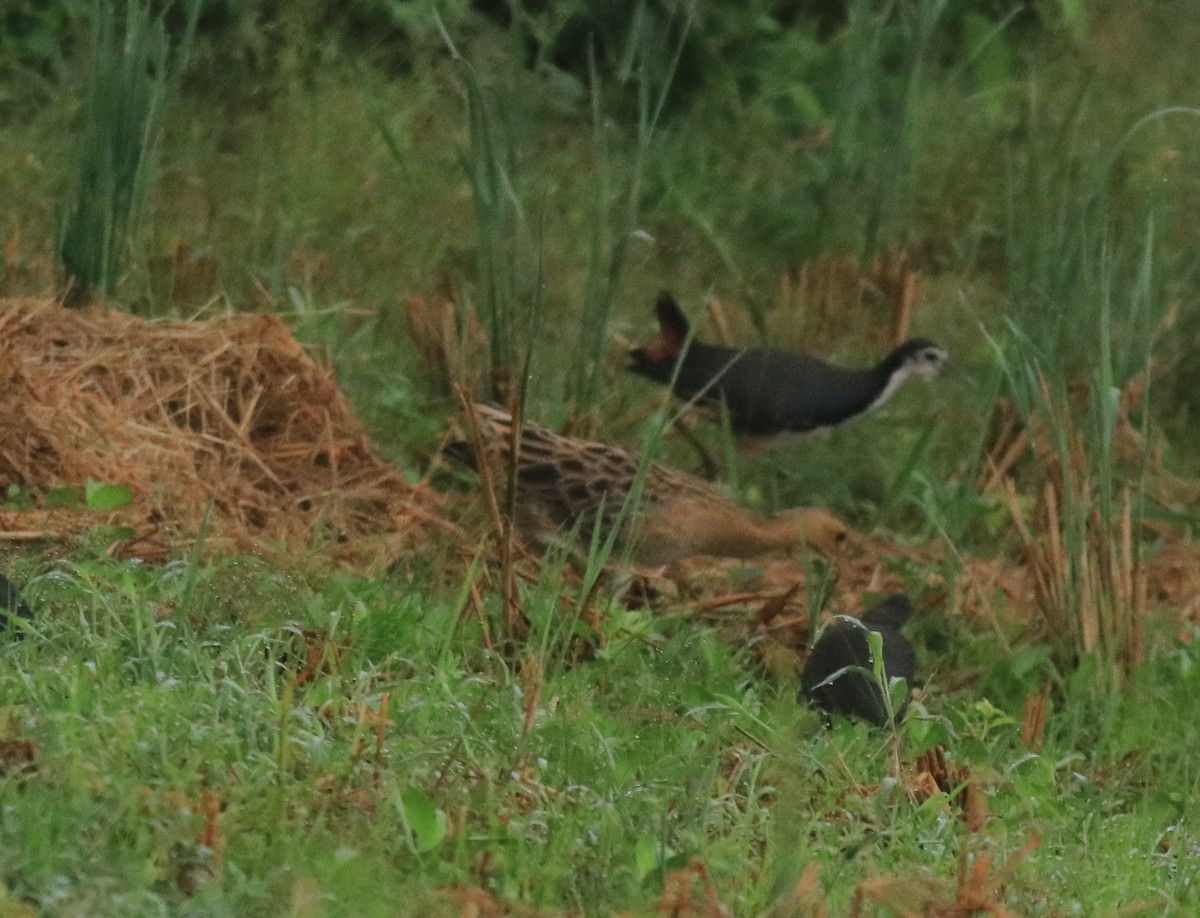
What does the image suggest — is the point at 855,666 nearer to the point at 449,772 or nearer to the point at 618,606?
the point at 618,606

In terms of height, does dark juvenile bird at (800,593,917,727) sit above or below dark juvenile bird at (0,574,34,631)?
below

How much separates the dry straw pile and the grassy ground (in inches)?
14.1

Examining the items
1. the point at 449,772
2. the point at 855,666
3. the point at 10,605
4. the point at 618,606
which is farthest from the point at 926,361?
the point at 449,772

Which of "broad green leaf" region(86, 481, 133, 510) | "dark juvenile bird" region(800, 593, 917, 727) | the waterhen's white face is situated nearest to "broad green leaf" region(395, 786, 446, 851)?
"dark juvenile bird" region(800, 593, 917, 727)

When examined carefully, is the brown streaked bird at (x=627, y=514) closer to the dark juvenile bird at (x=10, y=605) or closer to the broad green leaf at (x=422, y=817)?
the dark juvenile bird at (x=10, y=605)

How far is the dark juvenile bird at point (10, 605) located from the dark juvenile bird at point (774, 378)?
3556mm

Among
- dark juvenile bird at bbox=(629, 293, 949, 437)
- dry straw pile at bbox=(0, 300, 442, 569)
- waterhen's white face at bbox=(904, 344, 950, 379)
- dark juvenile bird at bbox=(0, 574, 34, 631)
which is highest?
dark juvenile bird at bbox=(0, 574, 34, 631)

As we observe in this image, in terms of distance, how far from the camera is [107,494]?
544cm

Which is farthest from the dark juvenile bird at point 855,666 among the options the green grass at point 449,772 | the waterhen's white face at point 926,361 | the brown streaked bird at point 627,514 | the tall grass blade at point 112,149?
the waterhen's white face at point 926,361

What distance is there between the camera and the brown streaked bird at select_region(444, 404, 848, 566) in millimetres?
6520

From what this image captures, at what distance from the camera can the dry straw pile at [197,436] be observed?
5.68 m

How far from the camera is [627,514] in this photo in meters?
6.47

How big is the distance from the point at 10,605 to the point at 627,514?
2.37 m

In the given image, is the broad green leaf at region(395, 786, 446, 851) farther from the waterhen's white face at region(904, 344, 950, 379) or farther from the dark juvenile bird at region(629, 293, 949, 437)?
the waterhen's white face at region(904, 344, 950, 379)
